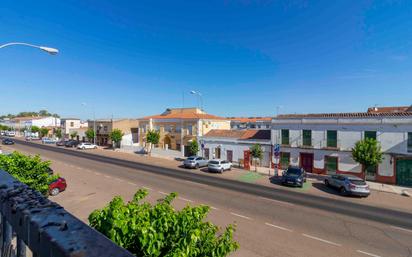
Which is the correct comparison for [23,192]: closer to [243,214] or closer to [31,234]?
[31,234]

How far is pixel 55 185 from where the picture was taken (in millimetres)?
17719

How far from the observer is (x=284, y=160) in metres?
30.9

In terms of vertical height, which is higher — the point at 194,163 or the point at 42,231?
the point at 42,231

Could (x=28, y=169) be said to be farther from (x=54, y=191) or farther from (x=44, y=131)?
(x=44, y=131)

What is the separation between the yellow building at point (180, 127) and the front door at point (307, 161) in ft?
57.2

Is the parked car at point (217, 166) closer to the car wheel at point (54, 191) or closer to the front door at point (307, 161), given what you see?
the front door at point (307, 161)

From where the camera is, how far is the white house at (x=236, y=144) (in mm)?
32469

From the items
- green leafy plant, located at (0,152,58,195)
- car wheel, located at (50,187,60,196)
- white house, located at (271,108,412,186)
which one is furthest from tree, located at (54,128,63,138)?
green leafy plant, located at (0,152,58,195)

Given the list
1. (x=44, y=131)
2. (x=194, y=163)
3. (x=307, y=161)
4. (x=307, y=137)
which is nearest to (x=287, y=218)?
(x=307, y=161)

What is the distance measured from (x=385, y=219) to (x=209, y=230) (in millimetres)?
15840

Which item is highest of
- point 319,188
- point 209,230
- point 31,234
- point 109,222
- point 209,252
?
point 31,234

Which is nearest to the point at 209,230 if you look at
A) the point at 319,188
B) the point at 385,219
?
the point at 385,219

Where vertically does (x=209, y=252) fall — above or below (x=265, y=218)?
above

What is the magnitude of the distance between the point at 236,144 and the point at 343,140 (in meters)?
13.4
